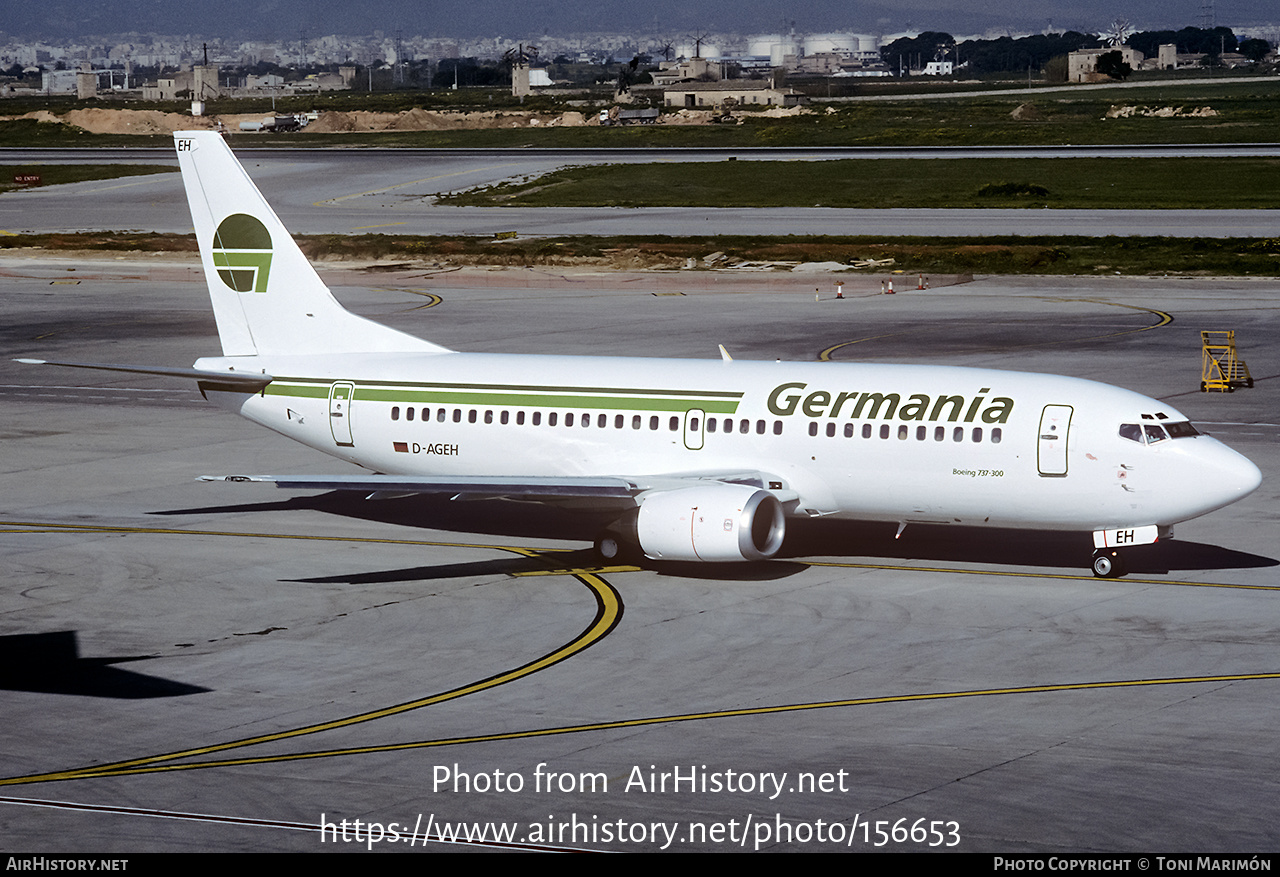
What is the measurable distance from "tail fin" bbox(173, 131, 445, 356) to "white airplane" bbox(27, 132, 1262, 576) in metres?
0.05

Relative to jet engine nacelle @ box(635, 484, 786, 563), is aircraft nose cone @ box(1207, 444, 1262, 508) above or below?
above

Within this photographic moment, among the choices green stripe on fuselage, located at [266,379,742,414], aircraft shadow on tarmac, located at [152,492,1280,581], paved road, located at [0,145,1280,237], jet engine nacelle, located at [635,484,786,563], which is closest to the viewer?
jet engine nacelle, located at [635,484,786,563]

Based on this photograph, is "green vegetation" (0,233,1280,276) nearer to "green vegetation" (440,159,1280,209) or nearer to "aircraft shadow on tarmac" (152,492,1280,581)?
"green vegetation" (440,159,1280,209)

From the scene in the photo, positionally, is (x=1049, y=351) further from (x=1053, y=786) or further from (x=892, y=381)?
(x=1053, y=786)

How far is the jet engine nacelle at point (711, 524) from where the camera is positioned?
3195 centimetres

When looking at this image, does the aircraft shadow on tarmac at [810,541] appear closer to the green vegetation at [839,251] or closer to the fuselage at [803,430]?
the fuselage at [803,430]

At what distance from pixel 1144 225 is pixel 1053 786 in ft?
304

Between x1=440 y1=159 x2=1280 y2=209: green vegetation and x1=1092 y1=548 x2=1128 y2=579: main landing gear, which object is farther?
x1=440 y1=159 x2=1280 y2=209: green vegetation

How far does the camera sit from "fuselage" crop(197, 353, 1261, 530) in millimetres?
32344

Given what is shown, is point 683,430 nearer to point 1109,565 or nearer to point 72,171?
point 1109,565

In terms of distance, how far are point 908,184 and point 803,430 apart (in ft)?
360

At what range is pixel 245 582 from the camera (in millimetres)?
33812

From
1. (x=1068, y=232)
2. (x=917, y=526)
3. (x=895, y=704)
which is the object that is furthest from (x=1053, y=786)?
(x=1068, y=232)

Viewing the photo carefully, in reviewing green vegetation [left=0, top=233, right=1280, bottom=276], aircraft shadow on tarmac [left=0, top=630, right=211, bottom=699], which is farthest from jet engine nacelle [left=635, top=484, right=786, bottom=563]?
green vegetation [left=0, top=233, right=1280, bottom=276]
